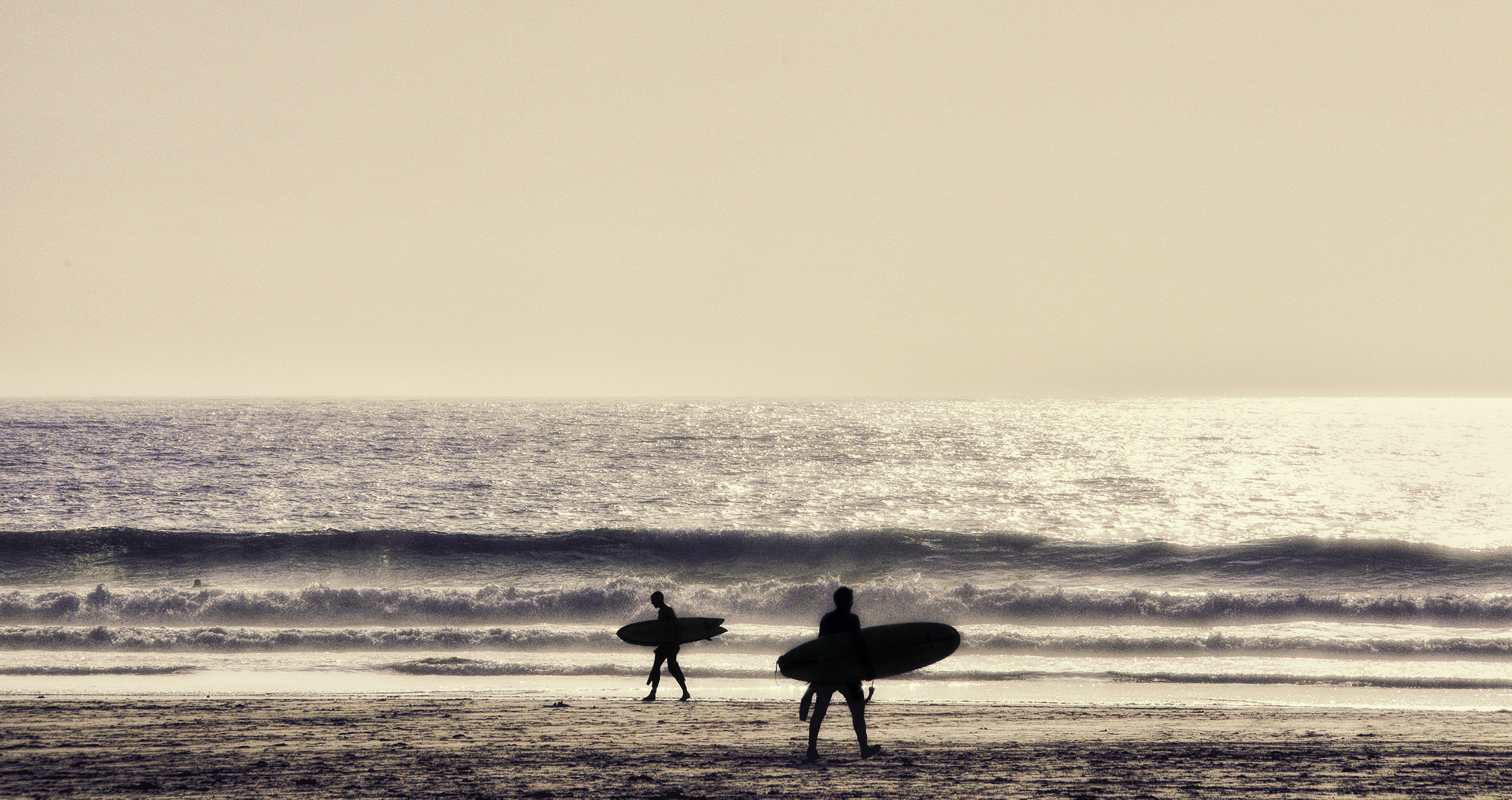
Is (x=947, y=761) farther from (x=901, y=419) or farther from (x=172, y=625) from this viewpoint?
(x=901, y=419)

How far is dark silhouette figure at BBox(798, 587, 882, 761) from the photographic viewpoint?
10109 mm

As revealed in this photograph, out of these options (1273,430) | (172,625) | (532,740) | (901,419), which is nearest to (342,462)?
(172,625)

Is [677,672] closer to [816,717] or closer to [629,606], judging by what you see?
[816,717]

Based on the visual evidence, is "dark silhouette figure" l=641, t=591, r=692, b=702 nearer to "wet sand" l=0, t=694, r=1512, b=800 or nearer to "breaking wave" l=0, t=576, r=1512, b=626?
"wet sand" l=0, t=694, r=1512, b=800

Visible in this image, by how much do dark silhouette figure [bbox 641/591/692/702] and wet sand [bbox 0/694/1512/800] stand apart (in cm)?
44

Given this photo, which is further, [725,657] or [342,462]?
[342,462]

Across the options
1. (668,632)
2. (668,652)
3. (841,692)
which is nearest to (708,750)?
(841,692)

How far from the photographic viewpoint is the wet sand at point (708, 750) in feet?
31.1

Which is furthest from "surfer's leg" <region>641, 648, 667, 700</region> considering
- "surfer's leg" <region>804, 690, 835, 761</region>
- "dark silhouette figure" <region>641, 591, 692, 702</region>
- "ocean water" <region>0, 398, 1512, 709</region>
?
"surfer's leg" <region>804, 690, 835, 761</region>

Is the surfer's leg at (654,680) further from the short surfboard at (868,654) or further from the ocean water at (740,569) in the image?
the short surfboard at (868,654)

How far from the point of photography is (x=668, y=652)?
14891 millimetres

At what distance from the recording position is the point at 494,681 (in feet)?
53.9

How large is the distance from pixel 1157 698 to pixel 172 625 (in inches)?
878

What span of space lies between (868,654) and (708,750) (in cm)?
256
